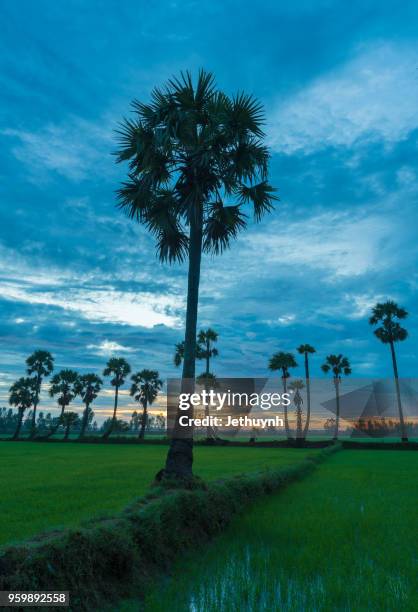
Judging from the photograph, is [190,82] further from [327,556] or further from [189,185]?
[327,556]

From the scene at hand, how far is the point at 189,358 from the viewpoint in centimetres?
1302

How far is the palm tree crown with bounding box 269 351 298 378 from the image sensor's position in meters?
69.4

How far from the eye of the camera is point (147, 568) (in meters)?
7.23

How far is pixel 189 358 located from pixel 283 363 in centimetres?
5839

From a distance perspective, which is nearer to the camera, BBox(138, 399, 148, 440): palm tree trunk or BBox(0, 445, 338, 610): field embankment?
BBox(0, 445, 338, 610): field embankment

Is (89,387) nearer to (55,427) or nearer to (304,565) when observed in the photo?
(55,427)

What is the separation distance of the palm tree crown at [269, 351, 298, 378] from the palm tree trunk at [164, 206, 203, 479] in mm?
57717

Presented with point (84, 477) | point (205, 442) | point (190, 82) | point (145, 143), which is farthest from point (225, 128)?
point (205, 442)

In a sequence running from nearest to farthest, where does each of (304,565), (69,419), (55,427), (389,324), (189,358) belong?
(304,565) → (189,358) → (389,324) → (55,427) → (69,419)

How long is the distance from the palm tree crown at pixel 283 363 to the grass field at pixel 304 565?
56.6 metres

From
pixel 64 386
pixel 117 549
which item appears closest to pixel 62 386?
pixel 64 386

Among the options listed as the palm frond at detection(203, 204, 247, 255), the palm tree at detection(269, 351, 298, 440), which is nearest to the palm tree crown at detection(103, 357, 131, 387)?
the palm tree at detection(269, 351, 298, 440)

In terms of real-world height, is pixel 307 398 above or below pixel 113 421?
above

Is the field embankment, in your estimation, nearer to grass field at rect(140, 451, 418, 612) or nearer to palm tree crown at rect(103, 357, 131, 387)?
grass field at rect(140, 451, 418, 612)
